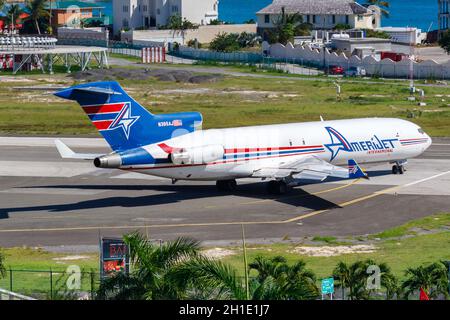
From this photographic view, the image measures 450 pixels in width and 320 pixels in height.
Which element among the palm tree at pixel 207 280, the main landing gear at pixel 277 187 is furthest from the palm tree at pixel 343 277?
the main landing gear at pixel 277 187

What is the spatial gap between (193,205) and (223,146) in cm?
408

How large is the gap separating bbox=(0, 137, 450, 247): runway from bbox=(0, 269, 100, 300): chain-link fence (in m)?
7.00

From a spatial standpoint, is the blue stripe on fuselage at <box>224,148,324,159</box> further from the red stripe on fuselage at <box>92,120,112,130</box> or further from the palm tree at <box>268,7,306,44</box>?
the palm tree at <box>268,7,306,44</box>

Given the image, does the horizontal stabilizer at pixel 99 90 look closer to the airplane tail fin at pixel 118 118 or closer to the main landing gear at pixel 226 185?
the airplane tail fin at pixel 118 118

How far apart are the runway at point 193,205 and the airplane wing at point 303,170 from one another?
1559mm

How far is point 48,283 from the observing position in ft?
143

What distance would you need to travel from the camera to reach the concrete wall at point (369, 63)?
148 m

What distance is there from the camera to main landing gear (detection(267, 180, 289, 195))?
221ft

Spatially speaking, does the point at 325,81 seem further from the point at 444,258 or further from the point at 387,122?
the point at 444,258

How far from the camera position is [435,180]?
71.9 meters

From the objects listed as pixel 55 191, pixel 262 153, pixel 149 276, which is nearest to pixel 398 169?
pixel 262 153

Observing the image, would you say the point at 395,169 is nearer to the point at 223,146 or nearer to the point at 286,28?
the point at 223,146

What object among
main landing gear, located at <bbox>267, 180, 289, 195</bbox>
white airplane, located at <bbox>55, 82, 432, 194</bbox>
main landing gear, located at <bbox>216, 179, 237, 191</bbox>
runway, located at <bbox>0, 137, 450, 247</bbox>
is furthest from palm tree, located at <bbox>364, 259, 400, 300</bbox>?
main landing gear, located at <bbox>216, 179, 237, 191</bbox>

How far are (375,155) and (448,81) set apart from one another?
75.6m
